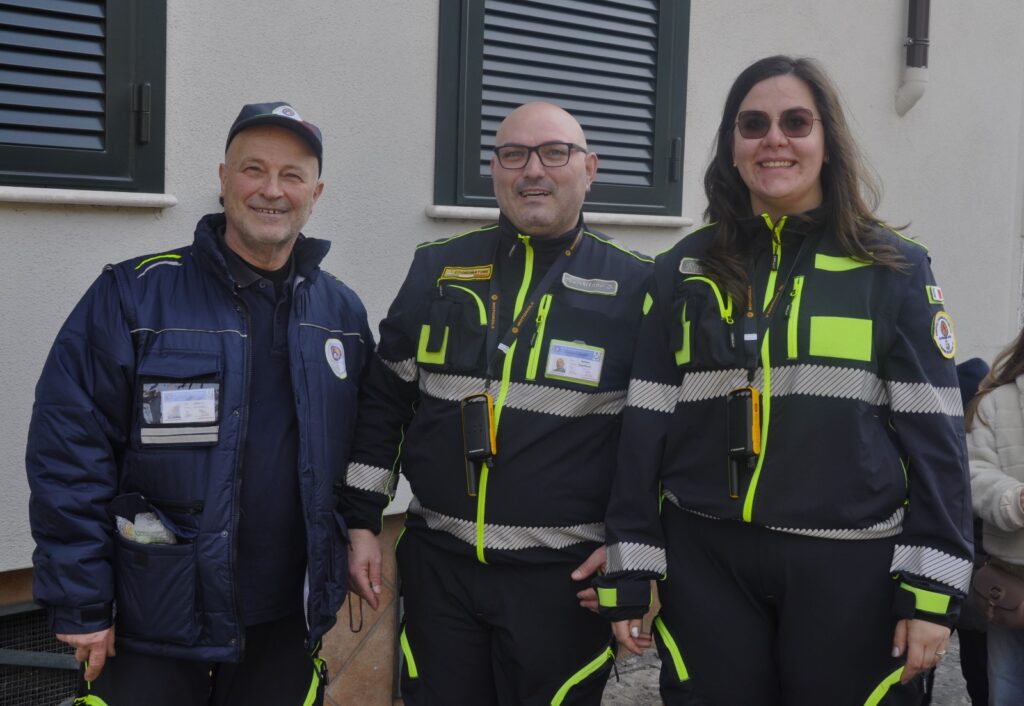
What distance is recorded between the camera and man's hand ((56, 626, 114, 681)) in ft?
8.23

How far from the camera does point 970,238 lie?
19.4 feet

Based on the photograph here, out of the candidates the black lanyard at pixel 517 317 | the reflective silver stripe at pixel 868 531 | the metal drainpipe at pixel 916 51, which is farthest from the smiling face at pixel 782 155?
the metal drainpipe at pixel 916 51

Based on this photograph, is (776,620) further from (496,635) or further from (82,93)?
(82,93)

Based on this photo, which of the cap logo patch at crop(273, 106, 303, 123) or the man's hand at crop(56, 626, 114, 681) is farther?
the cap logo patch at crop(273, 106, 303, 123)

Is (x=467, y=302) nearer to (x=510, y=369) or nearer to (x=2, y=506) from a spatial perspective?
(x=510, y=369)

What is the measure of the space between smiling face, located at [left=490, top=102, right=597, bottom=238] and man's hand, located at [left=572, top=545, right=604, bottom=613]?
0.91 metres

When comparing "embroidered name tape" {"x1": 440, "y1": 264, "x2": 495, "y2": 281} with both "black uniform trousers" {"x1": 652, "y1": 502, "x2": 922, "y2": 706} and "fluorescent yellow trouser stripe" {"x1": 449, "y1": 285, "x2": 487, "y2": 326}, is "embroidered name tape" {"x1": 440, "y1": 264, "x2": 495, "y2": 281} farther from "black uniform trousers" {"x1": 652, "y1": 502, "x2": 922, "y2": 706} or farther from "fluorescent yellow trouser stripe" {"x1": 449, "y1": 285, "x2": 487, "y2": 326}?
"black uniform trousers" {"x1": 652, "y1": 502, "x2": 922, "y2": 706}

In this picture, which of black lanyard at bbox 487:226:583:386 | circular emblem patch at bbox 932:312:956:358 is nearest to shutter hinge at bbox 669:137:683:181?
black lanyard at bbox 487:226:583:386

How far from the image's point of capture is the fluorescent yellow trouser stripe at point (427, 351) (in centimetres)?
294

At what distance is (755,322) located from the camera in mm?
2566

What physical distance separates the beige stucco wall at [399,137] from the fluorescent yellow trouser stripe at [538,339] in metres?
1.38

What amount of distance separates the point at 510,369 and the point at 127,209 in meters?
1.56

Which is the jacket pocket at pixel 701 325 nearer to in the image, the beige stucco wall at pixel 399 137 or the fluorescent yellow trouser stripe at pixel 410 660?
the fluorescent yellow trouser stripe at pixel 410 660

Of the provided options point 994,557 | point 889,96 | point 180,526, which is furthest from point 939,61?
point 180,526
